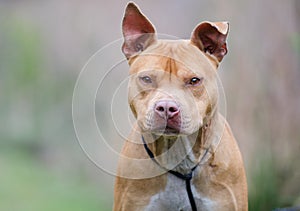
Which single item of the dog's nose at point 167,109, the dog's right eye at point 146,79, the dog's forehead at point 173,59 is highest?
the dog's forehead at point 173,59

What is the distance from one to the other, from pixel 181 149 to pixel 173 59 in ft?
1.67

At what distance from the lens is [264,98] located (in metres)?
6.69

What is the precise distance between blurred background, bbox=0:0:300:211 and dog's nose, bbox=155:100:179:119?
265 cm

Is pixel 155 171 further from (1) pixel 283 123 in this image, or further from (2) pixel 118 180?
(1) pixel 283 123

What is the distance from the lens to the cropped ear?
13.8ft

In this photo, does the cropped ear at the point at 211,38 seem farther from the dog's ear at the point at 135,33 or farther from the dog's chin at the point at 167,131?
the dog's chin at the point at 167,131

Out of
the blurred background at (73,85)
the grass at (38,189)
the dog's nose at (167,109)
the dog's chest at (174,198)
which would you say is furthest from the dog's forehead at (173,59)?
the grass at (38,189)

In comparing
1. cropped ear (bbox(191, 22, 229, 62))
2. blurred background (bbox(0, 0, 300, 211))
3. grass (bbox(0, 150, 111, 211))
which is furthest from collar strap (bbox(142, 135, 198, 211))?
grass (bbox(0, 150, 111, 211))

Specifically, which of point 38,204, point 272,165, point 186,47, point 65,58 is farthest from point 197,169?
point 65,58

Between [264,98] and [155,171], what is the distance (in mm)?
2507

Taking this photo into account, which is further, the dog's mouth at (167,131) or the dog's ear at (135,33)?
the dog's ear at (135,33)

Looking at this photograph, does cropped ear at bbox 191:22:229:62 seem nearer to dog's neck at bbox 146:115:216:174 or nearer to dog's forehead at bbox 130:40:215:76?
dog's forehead at bbox 130:40:215:76

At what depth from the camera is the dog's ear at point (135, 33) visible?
4250 millimetres

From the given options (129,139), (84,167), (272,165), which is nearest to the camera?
(129,139)
